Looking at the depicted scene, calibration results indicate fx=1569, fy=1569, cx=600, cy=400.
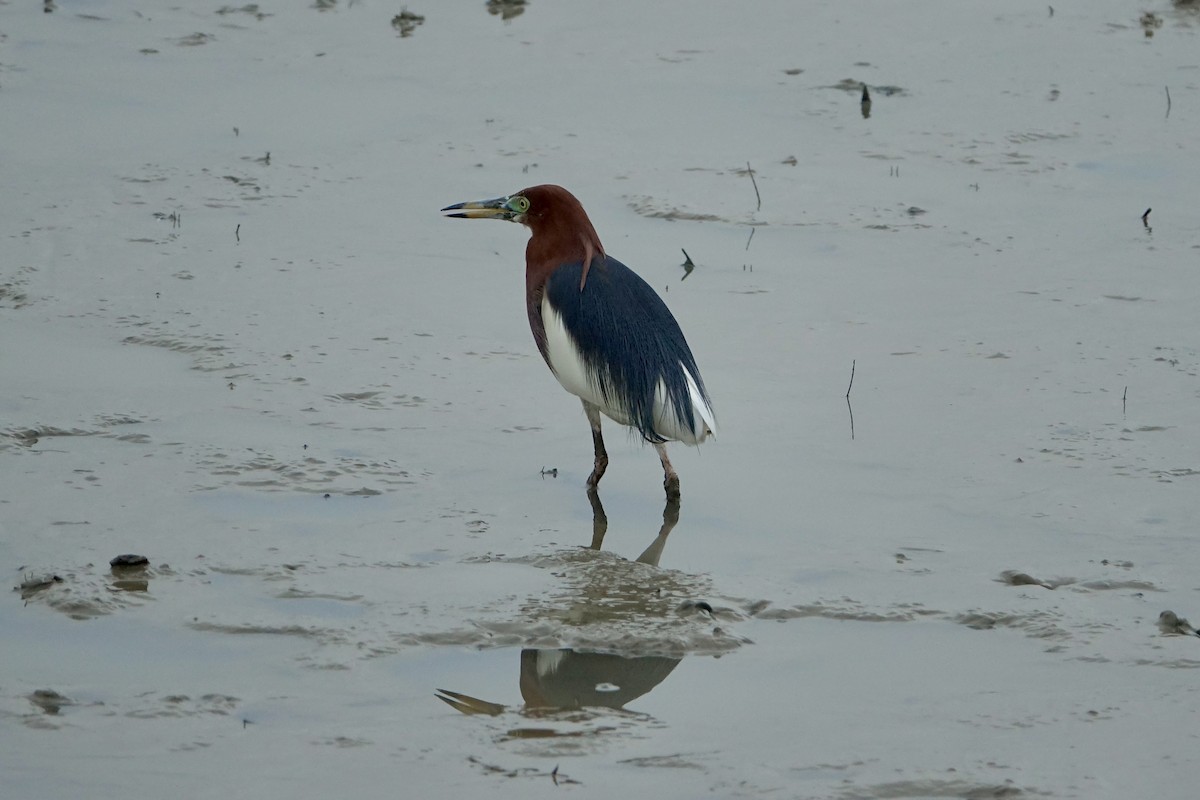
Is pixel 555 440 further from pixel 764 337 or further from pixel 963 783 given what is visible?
pixel 963 783

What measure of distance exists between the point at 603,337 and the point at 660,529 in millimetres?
846

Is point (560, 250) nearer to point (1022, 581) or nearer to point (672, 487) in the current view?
point (672, 487)

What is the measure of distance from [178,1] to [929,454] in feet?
30.0

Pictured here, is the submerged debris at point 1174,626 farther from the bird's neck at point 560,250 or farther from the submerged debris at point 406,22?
the submerged debris at point 406,22

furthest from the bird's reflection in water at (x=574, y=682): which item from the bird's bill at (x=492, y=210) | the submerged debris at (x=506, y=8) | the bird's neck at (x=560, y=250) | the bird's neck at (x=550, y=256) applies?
the submerged debris at (x=506, y=8)

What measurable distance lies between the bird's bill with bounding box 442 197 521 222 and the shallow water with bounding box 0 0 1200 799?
871 mm

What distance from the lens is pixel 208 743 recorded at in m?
4.47

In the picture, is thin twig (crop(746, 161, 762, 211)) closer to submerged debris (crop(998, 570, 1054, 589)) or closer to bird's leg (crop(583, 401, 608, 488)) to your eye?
bird's leg (crop(583, 401, 608, 488))

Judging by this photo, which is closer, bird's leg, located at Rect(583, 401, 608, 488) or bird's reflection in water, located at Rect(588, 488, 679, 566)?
bird's reflection in water, located at Rect(588, 488, 679, 566)

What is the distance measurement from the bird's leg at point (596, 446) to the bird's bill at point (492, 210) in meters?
0.92

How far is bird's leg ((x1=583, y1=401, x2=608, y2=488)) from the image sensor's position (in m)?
6.62

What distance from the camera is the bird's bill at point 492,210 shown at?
6973 mm

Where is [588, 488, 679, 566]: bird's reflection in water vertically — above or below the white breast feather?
below

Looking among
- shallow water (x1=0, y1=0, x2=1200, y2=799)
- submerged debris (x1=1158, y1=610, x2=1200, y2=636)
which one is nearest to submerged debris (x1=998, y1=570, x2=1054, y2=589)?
shallow water (x1=0, y1=0, x2=1200, y2=799)
